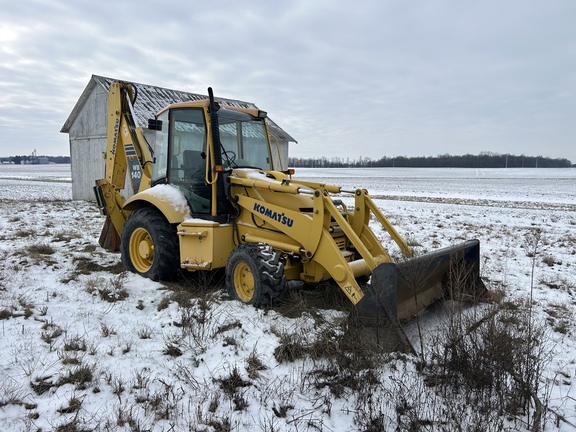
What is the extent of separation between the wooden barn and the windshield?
1314 cm

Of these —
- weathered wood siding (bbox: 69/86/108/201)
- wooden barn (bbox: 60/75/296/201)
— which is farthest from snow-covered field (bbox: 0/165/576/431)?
weathered wood siding (bbox: 69/86/108/201)

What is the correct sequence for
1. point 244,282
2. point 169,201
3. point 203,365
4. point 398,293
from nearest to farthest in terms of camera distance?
point 203,365, point 398,293, point 244,282, point 169,201

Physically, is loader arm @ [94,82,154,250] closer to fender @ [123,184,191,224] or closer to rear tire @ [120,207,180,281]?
rear tire @ [120,207,180,281]

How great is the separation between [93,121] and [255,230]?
56.5 feet

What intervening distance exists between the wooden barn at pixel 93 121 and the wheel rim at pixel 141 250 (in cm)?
1273

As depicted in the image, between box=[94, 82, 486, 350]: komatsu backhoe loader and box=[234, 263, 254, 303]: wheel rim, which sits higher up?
box=[94, 82, 486, 350]: komatsu backhoe loader

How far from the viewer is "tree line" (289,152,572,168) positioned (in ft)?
334

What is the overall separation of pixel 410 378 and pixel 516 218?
1423cm

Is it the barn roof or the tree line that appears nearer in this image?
the barn roof

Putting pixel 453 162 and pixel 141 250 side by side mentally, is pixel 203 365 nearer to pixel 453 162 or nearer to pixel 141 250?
pixel 141 250

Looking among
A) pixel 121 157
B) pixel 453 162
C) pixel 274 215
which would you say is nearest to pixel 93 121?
pixel 121 157

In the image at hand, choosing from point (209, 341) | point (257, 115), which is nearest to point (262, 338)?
point (209, 341)

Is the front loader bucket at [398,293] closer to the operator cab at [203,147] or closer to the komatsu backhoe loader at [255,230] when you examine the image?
the komatsu backhoe loader at [255,230]

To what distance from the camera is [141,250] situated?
277 inches
